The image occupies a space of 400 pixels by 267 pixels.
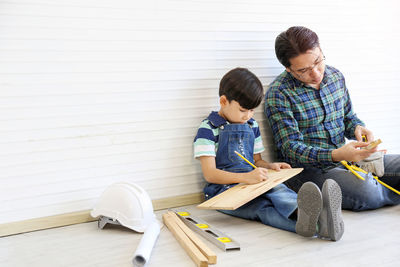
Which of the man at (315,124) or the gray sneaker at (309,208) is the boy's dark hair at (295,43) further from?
the gray sneaker at (309,208)

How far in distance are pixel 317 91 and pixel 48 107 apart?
51.1 inches

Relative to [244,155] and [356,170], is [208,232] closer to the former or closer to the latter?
[244,155]

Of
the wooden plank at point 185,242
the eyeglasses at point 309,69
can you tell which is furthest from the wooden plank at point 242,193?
the eyeglasses at point 309,69

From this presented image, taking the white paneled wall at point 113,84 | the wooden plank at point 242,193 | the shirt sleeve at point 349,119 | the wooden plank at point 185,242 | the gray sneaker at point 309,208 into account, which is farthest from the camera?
the shirt sleeve at point 349,119

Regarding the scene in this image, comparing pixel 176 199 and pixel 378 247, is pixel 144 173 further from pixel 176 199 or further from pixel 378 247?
pixel 378 247

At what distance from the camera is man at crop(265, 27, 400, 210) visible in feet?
6.49

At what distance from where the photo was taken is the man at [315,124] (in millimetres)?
1979

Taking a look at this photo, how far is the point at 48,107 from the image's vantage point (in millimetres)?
1897

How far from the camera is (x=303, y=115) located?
Answer: 2129 millimetres

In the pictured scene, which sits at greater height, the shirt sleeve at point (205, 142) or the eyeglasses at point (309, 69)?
the eyeglasses at point (309, 69)

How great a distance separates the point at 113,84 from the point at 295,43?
0.88 m

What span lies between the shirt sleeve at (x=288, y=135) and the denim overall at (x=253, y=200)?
0.44ft

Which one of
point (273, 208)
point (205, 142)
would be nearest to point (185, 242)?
point (273, 208)

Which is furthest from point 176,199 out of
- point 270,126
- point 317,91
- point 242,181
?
point 317,91
